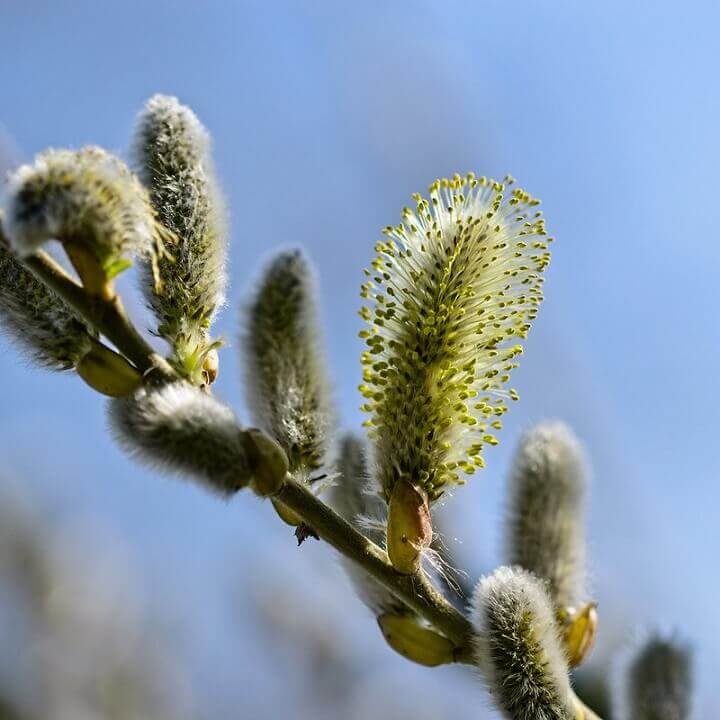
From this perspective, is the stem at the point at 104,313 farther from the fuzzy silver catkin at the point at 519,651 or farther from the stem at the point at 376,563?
the fuzzy silver catkin at the point at 519,651

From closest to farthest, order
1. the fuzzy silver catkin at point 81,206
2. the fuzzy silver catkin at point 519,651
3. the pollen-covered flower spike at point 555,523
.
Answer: the fuzzy silver catkin at point 81,206
the fuzzy silver catkin at point 519,651
the pollen-covered flower spike at point 555,523

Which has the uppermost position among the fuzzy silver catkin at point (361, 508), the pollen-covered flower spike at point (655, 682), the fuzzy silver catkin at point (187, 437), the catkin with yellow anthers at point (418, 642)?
the pollen-covered flower spike at point (655, 682)

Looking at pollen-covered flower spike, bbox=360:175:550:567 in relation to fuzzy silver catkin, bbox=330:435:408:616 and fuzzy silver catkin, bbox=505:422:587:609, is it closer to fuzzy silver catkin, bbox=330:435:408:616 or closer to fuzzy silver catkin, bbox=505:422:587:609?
fuzzy silver catkin, bbox=330:435:408:616

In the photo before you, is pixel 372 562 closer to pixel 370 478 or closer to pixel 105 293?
pixel 370 478

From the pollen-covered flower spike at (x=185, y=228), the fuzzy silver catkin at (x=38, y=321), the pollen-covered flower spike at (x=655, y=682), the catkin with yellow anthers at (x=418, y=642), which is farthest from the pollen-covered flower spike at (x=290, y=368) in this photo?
the pollen-covered flower spike at (x=655, y=682)

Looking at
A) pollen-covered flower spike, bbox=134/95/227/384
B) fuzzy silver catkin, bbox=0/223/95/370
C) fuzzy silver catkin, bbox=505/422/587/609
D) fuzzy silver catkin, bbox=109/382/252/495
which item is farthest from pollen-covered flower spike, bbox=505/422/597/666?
fuzzy silver catkin, bbox=0/223/95/370

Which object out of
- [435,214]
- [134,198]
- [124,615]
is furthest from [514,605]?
[124,615]

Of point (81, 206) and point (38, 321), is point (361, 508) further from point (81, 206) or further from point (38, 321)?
point (81, 206)
